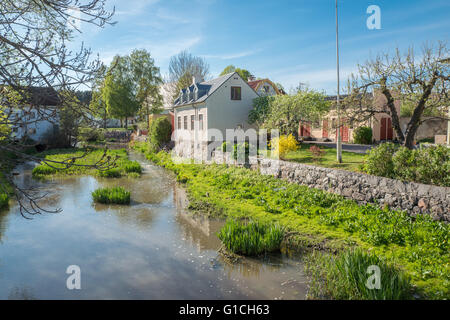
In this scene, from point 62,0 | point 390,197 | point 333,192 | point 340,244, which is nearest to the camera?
point 62,0

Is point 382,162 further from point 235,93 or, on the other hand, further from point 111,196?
point 235,93

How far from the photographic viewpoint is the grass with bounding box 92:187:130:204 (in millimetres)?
11078

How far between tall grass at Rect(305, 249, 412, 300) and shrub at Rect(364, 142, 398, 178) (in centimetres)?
436

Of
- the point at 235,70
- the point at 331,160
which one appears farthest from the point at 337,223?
the point at 235,70

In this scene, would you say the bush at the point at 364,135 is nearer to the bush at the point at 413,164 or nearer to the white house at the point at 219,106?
the white house at the point at 219,106

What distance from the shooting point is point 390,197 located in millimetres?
Answer: 8094

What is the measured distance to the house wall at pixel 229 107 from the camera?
22016 mm

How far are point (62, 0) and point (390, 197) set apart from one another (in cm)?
835

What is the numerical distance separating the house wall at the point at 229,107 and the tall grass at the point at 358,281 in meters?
17.3

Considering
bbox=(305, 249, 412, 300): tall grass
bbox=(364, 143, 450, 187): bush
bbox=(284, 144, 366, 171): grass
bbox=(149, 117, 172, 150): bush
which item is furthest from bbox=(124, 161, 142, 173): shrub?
bbox=(305, 249, 412, 300): tall grass

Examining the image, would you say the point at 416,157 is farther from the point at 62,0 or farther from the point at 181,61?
the point at 181,61

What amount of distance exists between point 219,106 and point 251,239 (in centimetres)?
1645

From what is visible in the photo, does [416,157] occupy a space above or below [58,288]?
above
